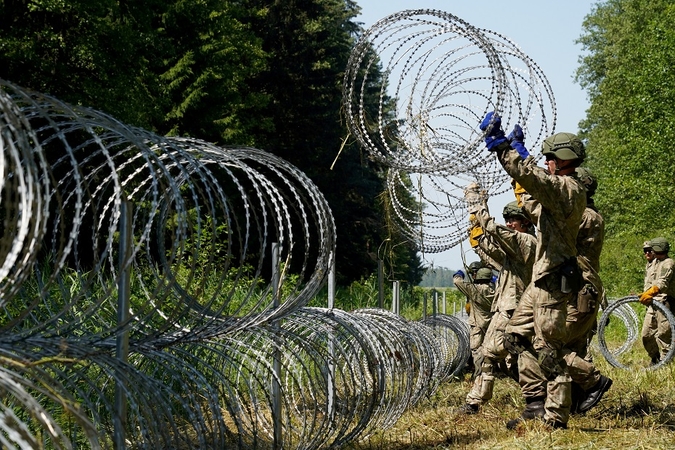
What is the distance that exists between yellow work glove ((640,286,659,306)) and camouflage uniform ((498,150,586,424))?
6.84 meters

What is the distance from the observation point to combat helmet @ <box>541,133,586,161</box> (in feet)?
22.6

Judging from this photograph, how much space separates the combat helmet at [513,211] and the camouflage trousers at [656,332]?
570 cm

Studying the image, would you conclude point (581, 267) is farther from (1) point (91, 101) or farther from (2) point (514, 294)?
(1) point (91, 101)

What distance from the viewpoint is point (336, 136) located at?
34.0 metres

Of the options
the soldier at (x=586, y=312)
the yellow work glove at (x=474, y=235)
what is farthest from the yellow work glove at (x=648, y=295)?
the soldier at (x=586, y=312)

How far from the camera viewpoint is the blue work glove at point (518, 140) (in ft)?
22.5

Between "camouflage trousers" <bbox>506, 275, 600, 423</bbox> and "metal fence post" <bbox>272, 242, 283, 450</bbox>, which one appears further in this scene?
"camouflage trousers" <bbox>506, 275, 600, 423</bbox>

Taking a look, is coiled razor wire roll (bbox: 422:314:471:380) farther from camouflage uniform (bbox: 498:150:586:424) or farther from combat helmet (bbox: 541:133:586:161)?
combat helmet (bbox: 541:133:586:161)

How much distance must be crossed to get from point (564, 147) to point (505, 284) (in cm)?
215

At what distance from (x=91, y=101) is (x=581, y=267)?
1277 centimetres

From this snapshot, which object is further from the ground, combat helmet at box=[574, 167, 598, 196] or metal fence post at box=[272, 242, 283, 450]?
combat helmet at box=[574, 167, 598, 196]

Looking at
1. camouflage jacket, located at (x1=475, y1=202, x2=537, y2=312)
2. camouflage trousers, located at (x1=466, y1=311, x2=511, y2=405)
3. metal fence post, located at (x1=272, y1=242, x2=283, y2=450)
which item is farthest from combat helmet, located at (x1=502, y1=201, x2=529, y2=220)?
metal fence post, located at (x1=272, y1=242, x2=283, y2=450)

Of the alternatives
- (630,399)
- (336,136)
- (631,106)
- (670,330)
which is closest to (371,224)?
(336,136)

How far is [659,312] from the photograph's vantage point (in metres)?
13.9
